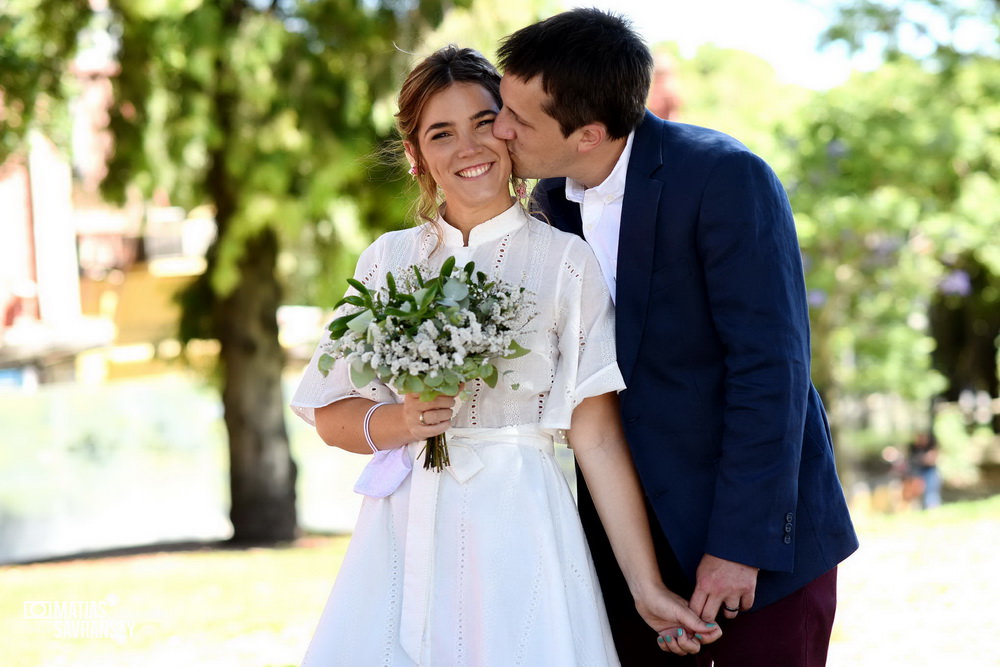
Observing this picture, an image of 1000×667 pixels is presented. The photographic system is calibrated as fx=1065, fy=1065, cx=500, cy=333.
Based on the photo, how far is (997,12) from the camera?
38.3ft

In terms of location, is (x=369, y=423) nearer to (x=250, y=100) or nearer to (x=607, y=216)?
(x=607, y=216)

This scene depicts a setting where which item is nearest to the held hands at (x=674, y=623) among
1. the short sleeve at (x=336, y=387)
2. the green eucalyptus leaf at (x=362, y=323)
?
the short sleeve at (x=336, y=387)

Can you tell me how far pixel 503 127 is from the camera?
2.72 meters

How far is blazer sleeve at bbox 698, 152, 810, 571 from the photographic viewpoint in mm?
2535

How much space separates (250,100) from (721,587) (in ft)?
28.2

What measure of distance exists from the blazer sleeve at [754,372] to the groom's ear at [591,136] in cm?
33

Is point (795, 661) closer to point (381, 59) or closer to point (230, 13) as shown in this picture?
point (381, 59)

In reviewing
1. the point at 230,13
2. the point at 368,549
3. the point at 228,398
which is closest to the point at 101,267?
the point at 228,398

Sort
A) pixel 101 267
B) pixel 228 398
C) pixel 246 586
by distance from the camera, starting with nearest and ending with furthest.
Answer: pixel 246 586 → pixel 228 398 → pixel 101 267

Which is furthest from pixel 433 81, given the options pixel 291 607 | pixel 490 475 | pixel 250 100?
pixel 250 100

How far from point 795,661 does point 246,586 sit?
6.11 meters

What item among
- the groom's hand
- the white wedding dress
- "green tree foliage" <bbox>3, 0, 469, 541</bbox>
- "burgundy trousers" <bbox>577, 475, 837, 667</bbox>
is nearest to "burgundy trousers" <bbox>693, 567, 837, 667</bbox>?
"burgundy trousers" <bbox>577, 475, 837, 667</bbox>
